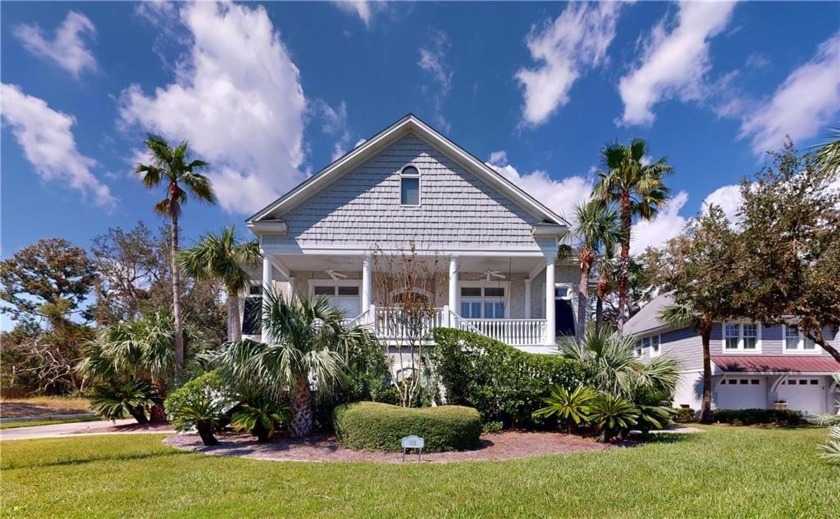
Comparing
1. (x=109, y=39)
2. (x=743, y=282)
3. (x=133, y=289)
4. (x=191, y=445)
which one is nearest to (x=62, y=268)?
(x=133, y=289)

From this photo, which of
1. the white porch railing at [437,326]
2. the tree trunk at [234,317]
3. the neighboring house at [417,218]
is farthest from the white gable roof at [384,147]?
the white porch railing at [437,326]

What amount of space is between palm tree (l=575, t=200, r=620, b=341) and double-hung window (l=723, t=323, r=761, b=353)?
9.48 metres

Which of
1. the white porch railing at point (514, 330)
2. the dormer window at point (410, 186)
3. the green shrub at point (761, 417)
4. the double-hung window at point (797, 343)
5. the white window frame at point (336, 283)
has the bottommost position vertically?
the green shrub at point (761, 417)

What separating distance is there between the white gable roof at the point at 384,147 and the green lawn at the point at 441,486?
8.16 metres

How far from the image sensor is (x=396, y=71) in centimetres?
1662

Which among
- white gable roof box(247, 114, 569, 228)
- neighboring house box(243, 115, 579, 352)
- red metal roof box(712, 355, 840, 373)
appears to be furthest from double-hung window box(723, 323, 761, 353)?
white gable roof box(247, 114, 569, 228)

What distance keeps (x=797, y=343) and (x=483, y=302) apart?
55.5ft

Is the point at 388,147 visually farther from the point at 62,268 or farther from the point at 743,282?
the point at 62,268

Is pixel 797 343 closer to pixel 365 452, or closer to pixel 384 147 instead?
pixel 384 147

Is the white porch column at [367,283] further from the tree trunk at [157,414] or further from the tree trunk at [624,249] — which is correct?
the tree trunk at [624,249]

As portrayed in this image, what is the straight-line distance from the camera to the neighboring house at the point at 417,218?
14.5 m

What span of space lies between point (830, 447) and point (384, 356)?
31.1 feet

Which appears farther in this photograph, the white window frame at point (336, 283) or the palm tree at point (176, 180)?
the white window frame at point (336, 283)

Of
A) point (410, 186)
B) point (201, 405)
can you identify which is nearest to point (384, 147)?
point (410, 186)
